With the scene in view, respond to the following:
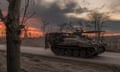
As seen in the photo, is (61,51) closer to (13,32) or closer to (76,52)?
(76,52)

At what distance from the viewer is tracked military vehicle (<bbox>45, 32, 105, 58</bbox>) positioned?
20.4 m

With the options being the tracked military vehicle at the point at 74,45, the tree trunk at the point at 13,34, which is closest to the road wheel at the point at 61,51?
the tracked military vehicle at the point at 74,45

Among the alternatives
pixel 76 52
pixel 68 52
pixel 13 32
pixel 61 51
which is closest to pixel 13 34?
pixel 13 32

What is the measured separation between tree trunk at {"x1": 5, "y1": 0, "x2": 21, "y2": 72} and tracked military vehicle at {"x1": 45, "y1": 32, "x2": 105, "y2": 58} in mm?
14496

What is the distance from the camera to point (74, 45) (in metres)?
21.1

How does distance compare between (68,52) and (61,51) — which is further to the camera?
(61,51)

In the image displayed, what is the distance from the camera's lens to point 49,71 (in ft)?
39.5

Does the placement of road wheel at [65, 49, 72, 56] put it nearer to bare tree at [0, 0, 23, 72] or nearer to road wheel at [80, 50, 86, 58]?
road wheel at [80, 50, 86, 58]

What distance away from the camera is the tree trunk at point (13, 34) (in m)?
6.02

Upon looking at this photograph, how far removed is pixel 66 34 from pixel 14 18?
1751 cm

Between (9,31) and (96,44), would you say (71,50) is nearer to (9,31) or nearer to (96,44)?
(96,44)

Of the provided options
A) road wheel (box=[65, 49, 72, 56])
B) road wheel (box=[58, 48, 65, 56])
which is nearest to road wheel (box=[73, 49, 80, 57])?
road wheel (box=[65, 49, 72, 56])

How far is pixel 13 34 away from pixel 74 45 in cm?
1526

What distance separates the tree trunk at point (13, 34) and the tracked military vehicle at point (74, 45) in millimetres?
14496
